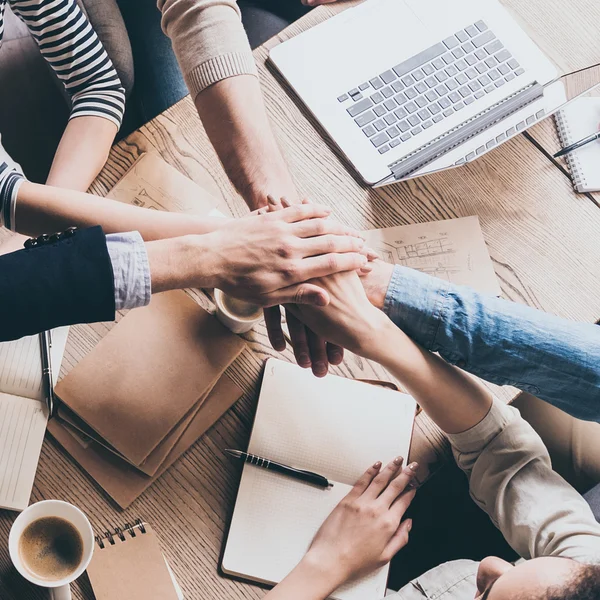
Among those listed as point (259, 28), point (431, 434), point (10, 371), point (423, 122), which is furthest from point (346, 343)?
point (259, 28)

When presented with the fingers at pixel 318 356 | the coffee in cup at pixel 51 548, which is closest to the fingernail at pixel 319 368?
the fingers at pixel 318 356

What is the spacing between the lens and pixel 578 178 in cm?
116

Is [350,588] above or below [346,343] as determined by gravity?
below

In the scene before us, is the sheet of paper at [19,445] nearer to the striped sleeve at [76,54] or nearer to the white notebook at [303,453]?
the white notebook at [303,453]

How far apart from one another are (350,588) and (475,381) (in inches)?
15.5

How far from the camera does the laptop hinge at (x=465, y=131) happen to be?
1094 millimetres

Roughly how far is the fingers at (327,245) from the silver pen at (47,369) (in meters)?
0.44

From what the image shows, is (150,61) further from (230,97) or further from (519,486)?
(519,486)

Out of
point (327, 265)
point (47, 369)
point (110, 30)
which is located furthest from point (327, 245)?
point (110, 30)

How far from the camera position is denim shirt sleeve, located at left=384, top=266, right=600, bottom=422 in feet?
3.26

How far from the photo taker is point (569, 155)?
1.18 meters

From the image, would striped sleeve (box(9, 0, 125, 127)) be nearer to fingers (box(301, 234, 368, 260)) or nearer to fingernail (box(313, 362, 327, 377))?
fingers (box(301, 234, 368, 260))

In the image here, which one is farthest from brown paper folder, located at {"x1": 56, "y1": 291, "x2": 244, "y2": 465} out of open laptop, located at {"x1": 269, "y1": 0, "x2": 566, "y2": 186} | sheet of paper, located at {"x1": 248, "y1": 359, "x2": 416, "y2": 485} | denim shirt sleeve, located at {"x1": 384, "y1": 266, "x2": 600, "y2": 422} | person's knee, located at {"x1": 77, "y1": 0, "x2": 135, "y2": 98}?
person's knee, located at {"x1": 77, "y1": 0, "x2": 135, "y2": 98}

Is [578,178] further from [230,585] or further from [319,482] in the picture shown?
[230,585]
